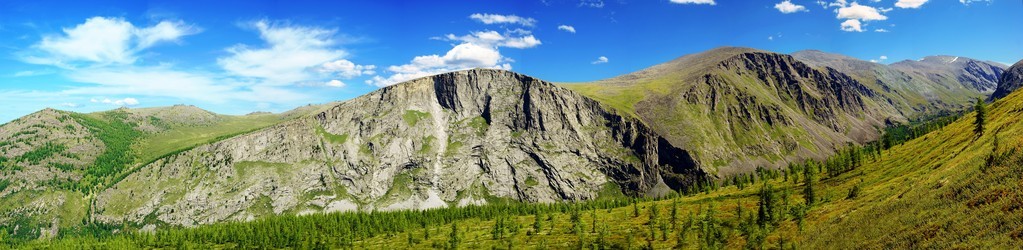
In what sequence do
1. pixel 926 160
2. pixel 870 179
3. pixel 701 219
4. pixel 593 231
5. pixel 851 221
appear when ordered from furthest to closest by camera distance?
1. pixel 593 231
2. pixel 701 219
3. pixel 870 179
4. pixel 926 160
5. pixel 851 221

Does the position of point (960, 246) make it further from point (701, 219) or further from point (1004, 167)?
point (701, 219)

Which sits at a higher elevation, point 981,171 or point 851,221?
point 981,171

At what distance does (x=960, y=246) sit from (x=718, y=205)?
150 metres

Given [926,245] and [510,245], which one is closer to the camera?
[926,245]

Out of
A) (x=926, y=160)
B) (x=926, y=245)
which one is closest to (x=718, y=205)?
(x=926, y=160)

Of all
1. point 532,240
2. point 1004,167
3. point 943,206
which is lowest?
point 532,240

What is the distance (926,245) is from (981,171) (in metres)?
21.8

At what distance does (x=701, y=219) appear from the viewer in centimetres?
17338

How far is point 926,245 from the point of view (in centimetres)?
5425

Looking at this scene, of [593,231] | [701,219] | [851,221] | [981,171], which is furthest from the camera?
[593,231]

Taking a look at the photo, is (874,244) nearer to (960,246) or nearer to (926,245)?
(926,245)

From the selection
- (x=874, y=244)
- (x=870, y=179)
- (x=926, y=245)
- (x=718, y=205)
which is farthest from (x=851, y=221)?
(x=718, y=205)

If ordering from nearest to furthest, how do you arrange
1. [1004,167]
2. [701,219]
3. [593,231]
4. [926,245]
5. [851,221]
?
[926,245] < [1004,167] < [851,221] < [701,219] < [593,231]

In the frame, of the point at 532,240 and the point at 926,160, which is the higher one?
the point at 926,160
